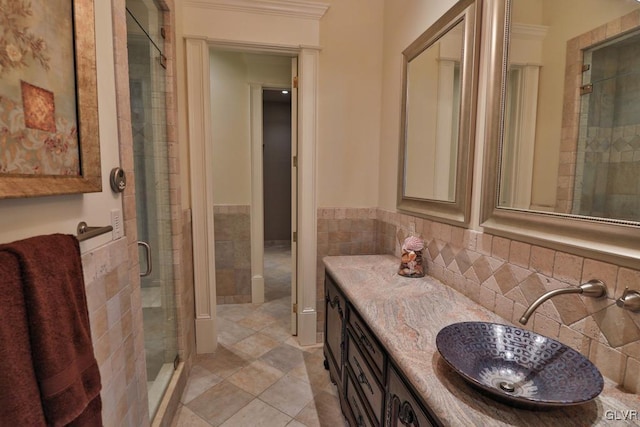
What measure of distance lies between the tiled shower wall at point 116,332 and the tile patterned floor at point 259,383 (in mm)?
614

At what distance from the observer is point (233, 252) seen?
3227 mm

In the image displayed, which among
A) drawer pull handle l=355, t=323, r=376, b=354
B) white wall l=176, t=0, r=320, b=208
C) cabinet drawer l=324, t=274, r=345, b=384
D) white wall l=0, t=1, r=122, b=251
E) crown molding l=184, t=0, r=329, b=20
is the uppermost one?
crown molding l=184, t=0, r=329, b=20

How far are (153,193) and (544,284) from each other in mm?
1925

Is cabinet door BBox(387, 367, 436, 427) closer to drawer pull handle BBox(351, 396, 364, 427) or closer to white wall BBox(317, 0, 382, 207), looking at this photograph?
drawer pull handle BBox(351, 396, 364, 427)

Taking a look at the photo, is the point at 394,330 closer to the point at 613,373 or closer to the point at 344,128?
the point at 613,373

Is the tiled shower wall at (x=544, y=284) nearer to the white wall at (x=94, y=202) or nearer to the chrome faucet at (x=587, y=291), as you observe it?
the chrome faucet at (x=587, y=291)

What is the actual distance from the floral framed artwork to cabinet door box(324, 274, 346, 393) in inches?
51.2

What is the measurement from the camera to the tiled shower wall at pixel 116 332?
0.97 metres

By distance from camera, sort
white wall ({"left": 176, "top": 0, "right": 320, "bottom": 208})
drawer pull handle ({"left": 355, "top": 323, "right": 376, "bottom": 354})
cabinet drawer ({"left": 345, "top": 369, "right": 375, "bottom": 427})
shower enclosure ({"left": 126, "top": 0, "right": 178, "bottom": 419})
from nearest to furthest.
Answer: drawer pull handle ({"left": 355, "top": 323, "right": 376, "bottom": 354}) → cabinet drawer ({"left": 345, "top": 369, "right": 375, "bottom": 427}) → shower enclosure ({"left": 126, "top": 0, "right": 178, "bottom": 419}) → white wall ({"left": 176, "top": 0, "right": 320, "bottom": 208})

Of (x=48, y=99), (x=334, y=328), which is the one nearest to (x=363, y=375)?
(x=334, y=328)

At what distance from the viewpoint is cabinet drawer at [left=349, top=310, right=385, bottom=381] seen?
1162mm

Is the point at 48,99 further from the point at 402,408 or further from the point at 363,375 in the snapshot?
the point at 363,375

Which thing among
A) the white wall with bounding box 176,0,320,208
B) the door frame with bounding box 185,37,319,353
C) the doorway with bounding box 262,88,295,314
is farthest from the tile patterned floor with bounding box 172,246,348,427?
the doorway with bounding box 262,88,295,314

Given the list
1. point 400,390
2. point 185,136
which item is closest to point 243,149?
point 185,136
